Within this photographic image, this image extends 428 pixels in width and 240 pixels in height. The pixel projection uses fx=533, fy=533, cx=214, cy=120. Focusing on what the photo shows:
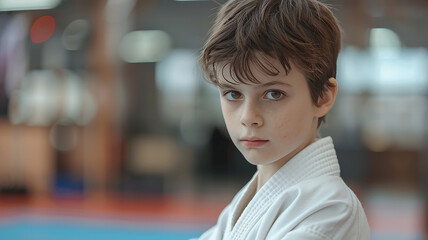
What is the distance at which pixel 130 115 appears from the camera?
22.5 ft

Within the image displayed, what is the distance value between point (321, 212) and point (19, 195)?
6409 mm

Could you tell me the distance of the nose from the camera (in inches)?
39.2

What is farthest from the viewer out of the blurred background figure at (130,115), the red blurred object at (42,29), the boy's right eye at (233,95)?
the red blurred object at (42,29)

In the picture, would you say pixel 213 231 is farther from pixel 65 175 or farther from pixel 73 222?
pixel 65 175

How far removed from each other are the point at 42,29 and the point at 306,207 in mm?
6531

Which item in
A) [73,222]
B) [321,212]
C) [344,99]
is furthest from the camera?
[344,99]

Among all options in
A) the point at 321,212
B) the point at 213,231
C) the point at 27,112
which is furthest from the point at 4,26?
the point at 321,212

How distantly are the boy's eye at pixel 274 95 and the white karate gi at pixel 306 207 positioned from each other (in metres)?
0.15

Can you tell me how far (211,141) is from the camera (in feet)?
22.0

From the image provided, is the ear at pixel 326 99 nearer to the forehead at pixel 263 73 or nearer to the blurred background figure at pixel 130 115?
the forehead at pixel 263 73

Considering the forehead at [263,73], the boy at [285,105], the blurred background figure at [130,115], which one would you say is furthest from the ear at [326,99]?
the blurred background figure at [130,115]

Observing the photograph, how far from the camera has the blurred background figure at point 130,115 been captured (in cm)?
619

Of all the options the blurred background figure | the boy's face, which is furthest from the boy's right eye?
the blurred background figure

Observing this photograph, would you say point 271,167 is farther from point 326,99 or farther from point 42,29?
point 42,29
